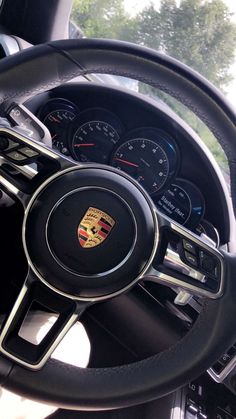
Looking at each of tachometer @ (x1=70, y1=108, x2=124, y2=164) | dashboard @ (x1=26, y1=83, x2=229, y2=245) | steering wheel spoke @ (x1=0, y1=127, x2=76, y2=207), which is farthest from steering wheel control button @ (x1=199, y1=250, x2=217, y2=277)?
tachometer @ (x1=70, y1=108, x2=124, y2=164)

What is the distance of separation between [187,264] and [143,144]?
68cm

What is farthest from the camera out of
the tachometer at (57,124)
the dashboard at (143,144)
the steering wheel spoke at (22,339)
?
the tachometer at (57,124)

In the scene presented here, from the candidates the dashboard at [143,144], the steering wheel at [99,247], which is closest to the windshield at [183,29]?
the dashboard at [143,144]

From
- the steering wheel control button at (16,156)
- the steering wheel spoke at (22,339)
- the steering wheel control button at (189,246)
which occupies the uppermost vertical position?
the steering wheel control button at (189,246)

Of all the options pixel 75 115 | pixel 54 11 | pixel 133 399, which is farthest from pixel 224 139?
pixel 54 11

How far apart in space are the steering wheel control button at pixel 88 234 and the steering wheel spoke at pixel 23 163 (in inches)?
0.7

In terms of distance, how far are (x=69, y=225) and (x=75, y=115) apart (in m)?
0.74

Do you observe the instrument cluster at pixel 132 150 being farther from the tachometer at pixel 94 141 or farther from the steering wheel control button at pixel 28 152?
the steering wheel control button at pixel 28 152

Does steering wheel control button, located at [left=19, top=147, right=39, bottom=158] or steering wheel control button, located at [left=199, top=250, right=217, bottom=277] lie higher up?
steering wheel control button, located at [left=199, top=250, right=217, bottom=277]

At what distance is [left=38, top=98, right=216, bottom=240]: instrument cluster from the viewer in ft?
4.72

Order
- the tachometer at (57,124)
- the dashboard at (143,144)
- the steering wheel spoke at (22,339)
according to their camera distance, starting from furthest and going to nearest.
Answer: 1. the tachometer at (57,124)
2. the dashboard at (143,144)
3. the steering wheel spoke at (22,339)

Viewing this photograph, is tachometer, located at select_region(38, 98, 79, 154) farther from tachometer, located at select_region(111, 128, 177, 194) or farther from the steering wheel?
the steering wheel

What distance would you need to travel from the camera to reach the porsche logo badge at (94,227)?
0.88 metres

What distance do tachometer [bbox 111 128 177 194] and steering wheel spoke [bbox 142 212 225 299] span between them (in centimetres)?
56
